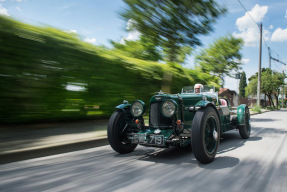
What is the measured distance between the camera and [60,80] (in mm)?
6441

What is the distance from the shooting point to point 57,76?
A: 6.33 m

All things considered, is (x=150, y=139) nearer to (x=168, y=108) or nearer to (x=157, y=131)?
(x=157, y=131)

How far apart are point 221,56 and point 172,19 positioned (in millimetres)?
8991

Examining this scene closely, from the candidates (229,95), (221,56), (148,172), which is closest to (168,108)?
(148,172)

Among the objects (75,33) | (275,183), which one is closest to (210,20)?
(75,33)

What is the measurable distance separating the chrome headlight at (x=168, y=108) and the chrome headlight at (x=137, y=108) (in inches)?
19.1

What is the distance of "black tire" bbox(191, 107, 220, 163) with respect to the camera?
3980mm

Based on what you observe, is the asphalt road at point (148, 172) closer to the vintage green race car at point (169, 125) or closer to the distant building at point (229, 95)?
the vintage green race car at point (169, 125)

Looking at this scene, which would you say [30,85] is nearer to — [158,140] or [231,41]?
[158,140]

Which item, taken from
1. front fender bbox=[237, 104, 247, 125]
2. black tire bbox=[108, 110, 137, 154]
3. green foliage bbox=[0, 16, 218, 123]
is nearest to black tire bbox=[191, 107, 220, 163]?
black tire bbox=[108, 110, 137, 154]

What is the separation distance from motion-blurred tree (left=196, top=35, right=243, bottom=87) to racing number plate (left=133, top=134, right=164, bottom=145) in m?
12.7

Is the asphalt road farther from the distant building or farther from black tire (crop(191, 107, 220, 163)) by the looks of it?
the distant building

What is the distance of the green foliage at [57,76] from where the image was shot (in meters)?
5.27

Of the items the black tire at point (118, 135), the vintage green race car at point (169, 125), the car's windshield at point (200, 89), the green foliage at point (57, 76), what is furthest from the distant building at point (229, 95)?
the black tire at point (118, 135)
